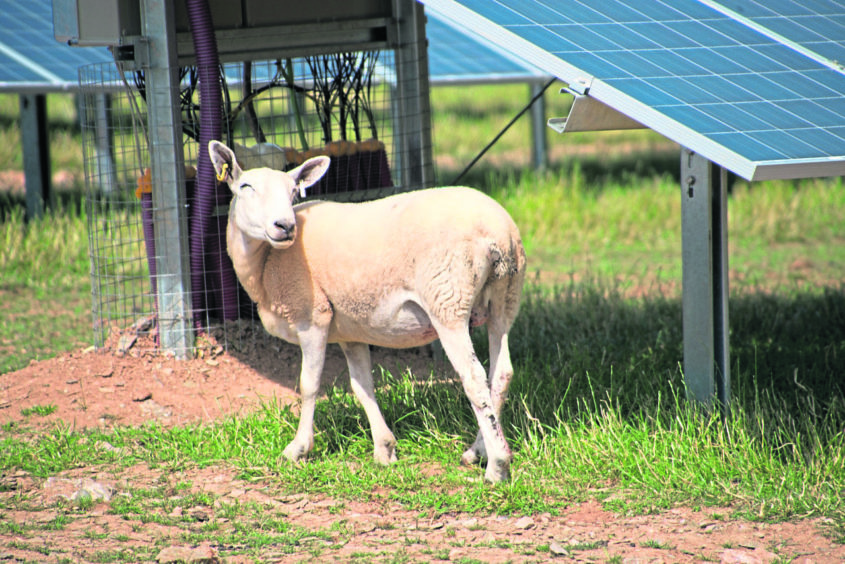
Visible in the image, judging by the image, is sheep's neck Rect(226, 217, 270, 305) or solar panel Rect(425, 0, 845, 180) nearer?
solar panel Rect(425, 0, 845, 180)

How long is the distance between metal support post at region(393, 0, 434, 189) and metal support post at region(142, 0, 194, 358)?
1.70 m

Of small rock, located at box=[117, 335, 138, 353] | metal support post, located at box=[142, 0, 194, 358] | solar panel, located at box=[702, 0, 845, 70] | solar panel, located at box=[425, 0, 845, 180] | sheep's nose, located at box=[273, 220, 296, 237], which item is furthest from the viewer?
small rock, located at box=[117, 335, 138, 353]

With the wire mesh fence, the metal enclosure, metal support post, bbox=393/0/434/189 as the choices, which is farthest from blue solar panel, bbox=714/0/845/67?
the wire mesh fence

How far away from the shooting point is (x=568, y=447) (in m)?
5.46

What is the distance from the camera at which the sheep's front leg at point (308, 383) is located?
5.38m

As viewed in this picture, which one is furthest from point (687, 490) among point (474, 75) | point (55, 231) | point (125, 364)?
point (474, 75)

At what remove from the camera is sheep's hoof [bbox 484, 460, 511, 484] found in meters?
5.06

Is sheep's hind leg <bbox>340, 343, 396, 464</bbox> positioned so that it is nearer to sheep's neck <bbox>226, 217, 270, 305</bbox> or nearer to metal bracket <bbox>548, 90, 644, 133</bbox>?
sheep's neck <bbox>226, 217, 270, 305</bbox>

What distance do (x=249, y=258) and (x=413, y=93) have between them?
254 centimetres

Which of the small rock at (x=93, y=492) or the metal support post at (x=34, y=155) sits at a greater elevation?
the metal support post at (x=34, y=155)

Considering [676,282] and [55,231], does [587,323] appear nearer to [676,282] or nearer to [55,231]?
[676,282]

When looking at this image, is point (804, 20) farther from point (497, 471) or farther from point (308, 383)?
point (308, 383)

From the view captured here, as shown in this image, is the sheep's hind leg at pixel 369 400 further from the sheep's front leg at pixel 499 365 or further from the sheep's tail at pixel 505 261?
the sheep's tail at pixel 505 261

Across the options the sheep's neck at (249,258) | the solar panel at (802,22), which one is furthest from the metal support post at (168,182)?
the solar panel at (802,22)
